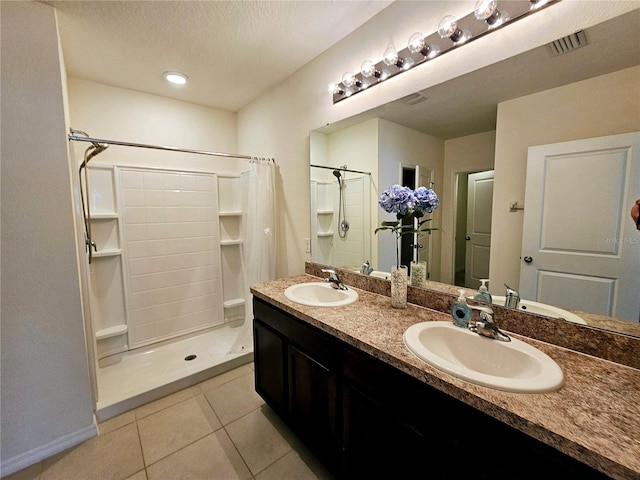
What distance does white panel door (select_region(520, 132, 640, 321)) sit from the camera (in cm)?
92

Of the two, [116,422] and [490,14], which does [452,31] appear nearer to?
[490,14]

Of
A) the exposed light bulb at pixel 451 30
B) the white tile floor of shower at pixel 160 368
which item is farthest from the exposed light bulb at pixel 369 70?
the white tile floor of shower at pixel 160 368

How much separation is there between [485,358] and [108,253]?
2878mm

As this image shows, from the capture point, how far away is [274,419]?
180 centimetres

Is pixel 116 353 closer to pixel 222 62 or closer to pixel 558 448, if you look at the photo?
pixel 222 62

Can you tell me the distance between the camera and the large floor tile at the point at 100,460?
1.43m

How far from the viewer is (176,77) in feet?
7.52

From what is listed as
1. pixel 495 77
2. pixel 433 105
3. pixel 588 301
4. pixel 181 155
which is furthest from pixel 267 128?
pixel 588 301

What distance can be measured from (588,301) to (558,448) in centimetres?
68

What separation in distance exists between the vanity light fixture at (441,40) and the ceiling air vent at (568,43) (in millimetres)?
153

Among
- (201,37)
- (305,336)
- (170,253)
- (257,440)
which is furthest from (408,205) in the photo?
(170,253)

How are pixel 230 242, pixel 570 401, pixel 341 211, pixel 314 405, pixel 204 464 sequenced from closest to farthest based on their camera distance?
pixel 570 401, pixel 314 405, pixel 204 464, pixel 341 211, pixel 230 242

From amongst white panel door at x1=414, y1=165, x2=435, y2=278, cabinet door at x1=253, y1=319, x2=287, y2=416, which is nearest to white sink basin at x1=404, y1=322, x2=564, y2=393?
white panel door at x1=414, y1=165, x2=435, y2=278

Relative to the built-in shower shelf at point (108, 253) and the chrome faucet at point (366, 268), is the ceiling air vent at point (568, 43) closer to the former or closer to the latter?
the chrome faucet at point (366, 268)
